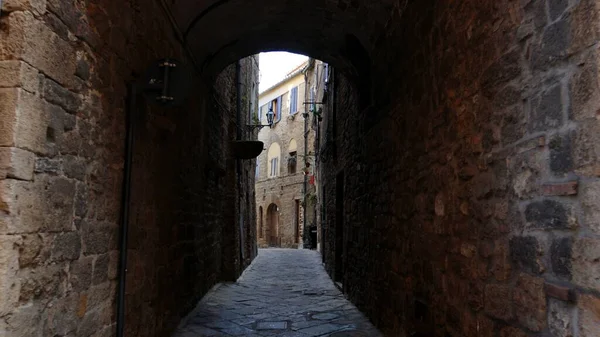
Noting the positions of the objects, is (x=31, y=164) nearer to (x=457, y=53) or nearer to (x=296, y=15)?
(x=457, y=53)

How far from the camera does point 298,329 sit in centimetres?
488

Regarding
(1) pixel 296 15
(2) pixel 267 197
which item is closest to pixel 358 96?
(1) pixel 296 15

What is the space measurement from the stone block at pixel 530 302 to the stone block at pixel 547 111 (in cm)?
64

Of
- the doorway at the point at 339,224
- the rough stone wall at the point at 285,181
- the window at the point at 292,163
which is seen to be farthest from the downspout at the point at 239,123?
the window at the point at 292,163

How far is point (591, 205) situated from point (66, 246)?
2301 millimetres

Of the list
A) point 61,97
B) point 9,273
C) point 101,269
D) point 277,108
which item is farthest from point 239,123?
point 277,108

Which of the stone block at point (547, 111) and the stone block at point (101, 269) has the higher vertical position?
the stone block at point (547, 111)

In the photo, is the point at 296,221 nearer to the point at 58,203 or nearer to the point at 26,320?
the point at 58,203

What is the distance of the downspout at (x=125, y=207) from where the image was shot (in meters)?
2.94

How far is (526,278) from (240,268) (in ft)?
25.2

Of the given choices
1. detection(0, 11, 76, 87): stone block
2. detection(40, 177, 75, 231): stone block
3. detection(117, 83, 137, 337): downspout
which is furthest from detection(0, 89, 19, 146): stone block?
detection(117, 83, 137, 337): downspout

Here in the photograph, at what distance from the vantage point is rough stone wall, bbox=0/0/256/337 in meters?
1.86

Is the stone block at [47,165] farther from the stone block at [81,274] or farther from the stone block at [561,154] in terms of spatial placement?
the stone block at [561,154]

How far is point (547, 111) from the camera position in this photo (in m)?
1.86
